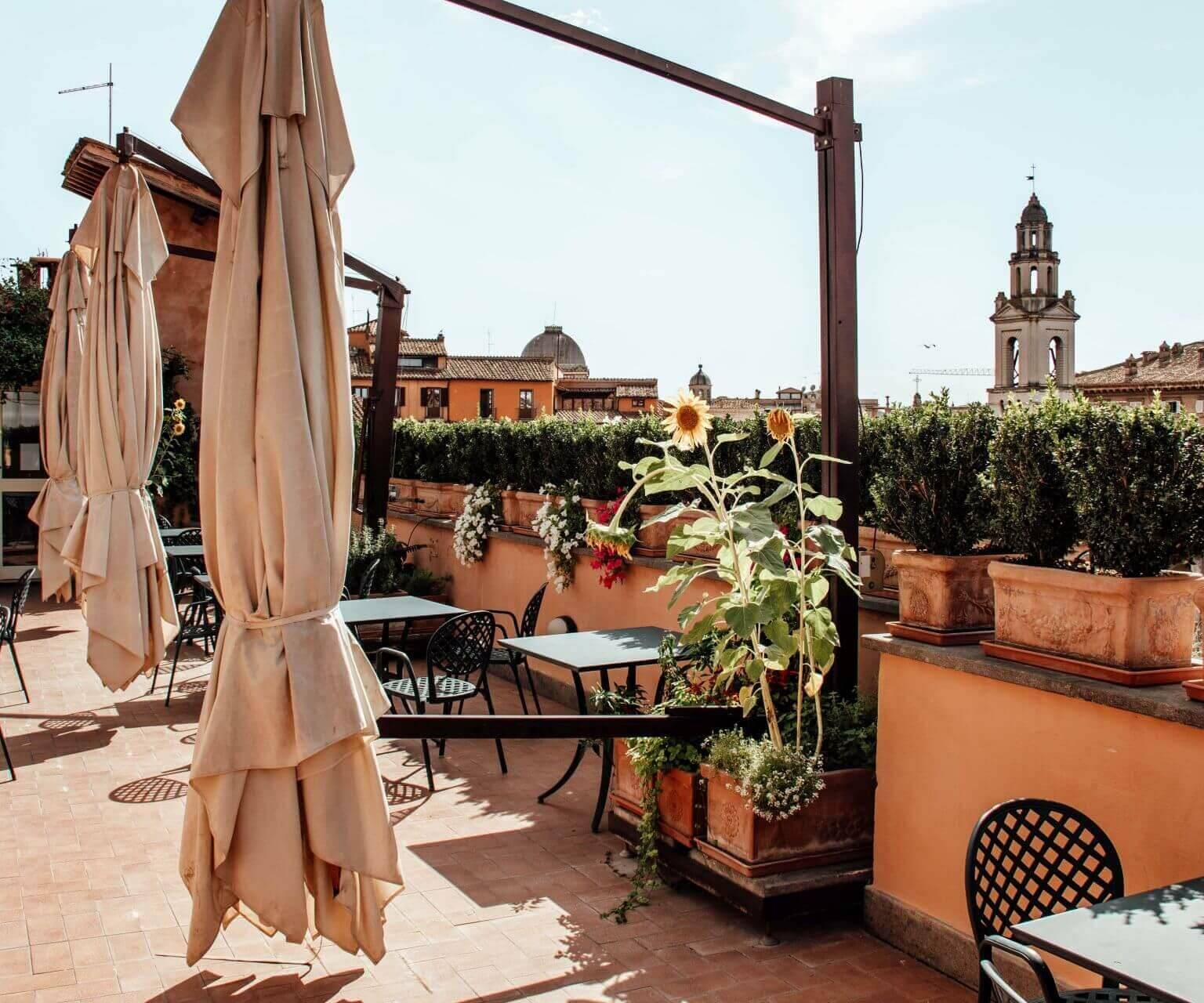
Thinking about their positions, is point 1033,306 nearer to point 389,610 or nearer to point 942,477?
point 389,610

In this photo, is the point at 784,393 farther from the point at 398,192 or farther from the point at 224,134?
the point at 224,134

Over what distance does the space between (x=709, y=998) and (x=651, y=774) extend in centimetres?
112

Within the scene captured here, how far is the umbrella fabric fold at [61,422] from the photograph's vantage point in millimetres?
8500

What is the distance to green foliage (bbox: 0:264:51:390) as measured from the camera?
45.0ft

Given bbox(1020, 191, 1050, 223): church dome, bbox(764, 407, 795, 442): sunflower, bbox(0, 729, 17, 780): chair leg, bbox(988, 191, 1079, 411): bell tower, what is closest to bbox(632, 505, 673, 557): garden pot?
bbox(764, 407, 795, 442): sunflower

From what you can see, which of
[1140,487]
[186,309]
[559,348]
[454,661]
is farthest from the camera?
[559,348]

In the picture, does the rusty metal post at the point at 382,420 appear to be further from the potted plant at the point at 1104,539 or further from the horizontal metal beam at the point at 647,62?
the potted plant at the point at 1104,539

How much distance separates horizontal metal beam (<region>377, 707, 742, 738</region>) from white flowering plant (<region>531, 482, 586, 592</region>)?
140 inches

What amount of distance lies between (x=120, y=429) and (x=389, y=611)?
6.43 ft

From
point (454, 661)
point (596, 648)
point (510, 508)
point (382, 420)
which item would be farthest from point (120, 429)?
point (382, 420)

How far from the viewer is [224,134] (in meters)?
3.06

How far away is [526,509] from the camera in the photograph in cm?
908

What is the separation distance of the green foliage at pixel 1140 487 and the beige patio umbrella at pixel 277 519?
7.27 ft

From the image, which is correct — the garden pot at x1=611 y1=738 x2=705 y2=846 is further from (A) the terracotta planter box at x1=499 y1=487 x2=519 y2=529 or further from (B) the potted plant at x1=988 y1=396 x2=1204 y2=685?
(A) the terracotta planter box at x1=499 y1=487 x2=519 y2=529
